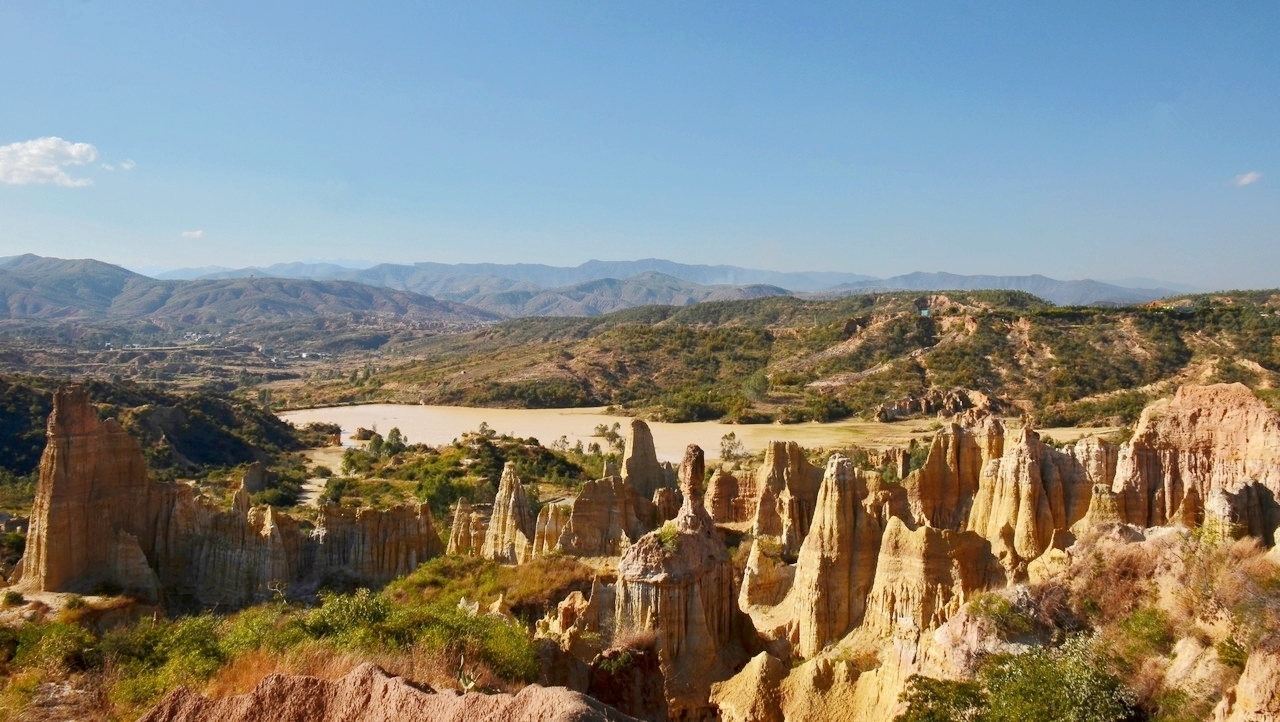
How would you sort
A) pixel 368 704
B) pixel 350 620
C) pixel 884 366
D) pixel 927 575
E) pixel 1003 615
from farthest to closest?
1. pixel 884 366
2. pixel 927 575
3. pixel 350 620
4. pixel 1003 615
5. pixel 368 704

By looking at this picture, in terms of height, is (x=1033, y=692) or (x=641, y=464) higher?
(x=1033, y=692)

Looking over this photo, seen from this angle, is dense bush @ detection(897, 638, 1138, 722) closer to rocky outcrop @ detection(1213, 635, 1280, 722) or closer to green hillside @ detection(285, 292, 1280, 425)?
rocky outcrop @ detection(1213, 635, 1280, 722)

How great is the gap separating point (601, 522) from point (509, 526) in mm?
3295

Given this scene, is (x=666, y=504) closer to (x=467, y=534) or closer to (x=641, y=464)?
(x=641, y=464)

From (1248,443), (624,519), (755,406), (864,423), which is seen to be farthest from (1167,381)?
(624,519)

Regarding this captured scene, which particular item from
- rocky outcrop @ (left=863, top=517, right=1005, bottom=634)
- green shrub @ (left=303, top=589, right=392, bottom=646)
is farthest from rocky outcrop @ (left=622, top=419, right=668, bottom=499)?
green shrub @ (left=303, top=589, right=392, bottom=646)

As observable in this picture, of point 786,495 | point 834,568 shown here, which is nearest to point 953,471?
point 786,495

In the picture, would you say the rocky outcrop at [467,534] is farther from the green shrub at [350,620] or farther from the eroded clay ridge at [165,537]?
the green shrub at [350,620]

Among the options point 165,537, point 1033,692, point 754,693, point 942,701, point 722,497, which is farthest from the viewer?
point 722,497

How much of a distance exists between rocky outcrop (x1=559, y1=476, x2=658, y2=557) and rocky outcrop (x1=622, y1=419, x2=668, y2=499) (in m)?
5.54

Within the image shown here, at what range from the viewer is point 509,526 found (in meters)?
28.7

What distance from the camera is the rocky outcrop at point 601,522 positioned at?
27.0 m

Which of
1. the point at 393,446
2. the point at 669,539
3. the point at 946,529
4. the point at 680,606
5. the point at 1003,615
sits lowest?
the point at 393,446

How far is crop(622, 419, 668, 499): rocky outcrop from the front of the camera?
33469mm
